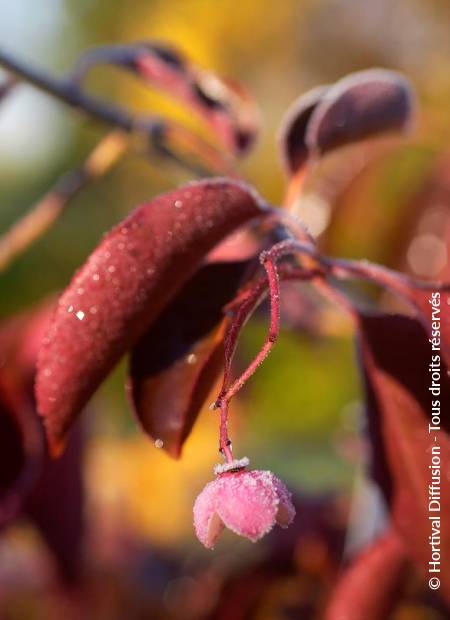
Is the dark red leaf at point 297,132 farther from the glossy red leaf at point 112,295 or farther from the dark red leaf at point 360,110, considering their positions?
the glossy red leaf at point 112,295

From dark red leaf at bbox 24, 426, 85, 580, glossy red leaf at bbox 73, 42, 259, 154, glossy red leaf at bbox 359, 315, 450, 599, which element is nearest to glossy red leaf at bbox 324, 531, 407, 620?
glossy red leaf at bbox 359, 315, 450, 599

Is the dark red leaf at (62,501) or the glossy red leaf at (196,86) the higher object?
the glossy red leaf at (196,86)

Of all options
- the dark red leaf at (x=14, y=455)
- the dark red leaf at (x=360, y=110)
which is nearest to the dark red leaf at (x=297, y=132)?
the dark red leaf at (x=360, y=110)

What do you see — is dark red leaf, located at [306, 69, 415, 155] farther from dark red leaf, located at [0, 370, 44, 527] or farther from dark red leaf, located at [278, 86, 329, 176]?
dark red leaf, located at [0, 370, 44, 527]

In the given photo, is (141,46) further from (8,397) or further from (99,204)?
(99,204)

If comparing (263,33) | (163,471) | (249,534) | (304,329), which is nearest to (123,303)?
(249,534)

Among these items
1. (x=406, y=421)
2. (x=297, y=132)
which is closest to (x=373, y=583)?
(x=406, y=421)
